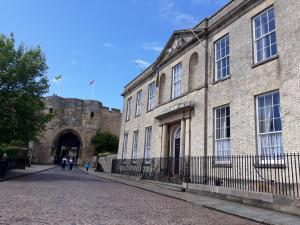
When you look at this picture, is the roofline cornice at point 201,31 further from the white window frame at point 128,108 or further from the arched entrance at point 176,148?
the arched entrance at point 176,148

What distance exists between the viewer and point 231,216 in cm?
835

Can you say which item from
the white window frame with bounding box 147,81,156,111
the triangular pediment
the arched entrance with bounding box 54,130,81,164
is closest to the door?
the white window frame with bounding box 147,81,156,111

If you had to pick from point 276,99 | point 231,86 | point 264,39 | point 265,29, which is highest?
point 265,29

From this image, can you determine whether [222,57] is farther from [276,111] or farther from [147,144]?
[147,144]

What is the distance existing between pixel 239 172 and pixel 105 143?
129ft

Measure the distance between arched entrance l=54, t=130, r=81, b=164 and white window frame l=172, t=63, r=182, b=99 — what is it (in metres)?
35.3

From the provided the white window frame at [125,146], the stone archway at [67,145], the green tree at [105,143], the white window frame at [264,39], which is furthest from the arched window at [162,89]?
the stone archway at [67,145]

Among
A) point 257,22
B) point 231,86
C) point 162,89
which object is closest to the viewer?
point 257,22

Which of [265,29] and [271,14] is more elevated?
[271,14]

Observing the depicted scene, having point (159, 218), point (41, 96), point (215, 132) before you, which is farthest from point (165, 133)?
point (159, 218)

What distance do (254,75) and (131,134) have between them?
15.0 m

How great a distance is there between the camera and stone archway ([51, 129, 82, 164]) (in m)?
51.1

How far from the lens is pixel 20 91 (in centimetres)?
1891

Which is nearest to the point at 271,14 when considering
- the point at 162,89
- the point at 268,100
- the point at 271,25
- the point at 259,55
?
the point at 271,25
